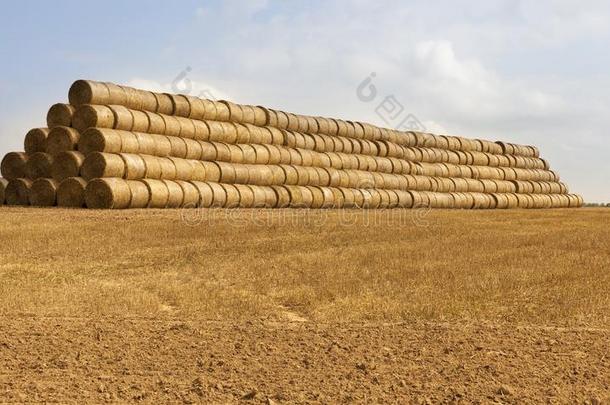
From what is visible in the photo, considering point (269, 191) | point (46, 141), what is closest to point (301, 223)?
point (269, 191)

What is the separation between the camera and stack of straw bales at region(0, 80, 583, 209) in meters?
19.0

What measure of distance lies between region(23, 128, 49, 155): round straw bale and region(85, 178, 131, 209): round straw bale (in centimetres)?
297

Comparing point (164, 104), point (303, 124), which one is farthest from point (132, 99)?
point (303, 124)

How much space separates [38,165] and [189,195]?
4077 mm

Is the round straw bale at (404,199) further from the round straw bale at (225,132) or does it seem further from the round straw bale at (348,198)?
the round straw bale at (225,132)

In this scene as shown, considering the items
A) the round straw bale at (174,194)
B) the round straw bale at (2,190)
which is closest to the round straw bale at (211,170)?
the round straw bale at (174,194)

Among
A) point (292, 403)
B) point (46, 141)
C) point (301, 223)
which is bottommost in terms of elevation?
point (292, 403)

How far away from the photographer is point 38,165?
65.9ft

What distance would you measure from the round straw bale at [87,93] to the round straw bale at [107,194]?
276 cm

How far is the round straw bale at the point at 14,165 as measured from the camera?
67.7ft

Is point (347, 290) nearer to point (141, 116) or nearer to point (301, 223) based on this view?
point (301, 223)

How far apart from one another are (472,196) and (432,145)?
275 centimetres

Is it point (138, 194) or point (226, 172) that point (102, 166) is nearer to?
point (138, 194)

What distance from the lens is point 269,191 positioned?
73.5ft
